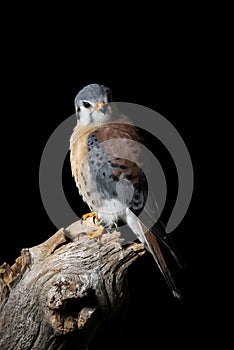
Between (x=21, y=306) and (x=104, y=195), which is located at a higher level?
(x=104, y=195)

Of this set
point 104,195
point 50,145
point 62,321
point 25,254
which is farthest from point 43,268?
point 50,145

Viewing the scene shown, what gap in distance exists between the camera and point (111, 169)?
257cm

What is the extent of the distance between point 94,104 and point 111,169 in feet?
1.14

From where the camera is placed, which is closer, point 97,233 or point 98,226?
point 97,233

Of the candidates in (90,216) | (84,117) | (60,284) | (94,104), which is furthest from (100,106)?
(60,284)

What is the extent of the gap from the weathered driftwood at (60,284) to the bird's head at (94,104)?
0.59m

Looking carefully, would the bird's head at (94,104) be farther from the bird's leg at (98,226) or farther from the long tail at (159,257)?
the long tail at (159,257)

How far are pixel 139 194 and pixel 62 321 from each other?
659 millimetres

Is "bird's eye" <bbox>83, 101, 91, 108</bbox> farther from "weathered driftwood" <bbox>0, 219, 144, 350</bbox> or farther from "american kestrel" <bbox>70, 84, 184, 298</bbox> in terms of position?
"weathered driftwood" <bbox>0, 219, 144, 350</bbox>

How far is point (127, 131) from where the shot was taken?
8.84 ft

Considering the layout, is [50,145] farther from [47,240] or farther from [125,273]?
[125,273]

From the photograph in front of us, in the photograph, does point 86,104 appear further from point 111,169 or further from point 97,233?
point 97,233

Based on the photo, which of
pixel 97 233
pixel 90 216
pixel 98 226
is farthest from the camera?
pixel 90 216

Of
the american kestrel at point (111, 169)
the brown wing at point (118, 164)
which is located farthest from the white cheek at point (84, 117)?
the brown wing at point (118, 164)
